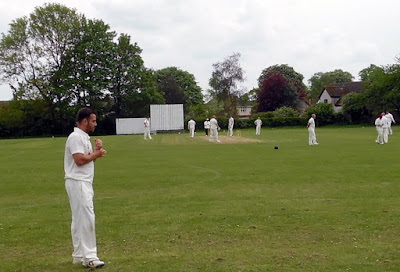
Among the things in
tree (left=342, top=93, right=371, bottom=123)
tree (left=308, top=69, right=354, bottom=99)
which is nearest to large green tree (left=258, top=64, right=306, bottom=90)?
tree (left=308, top=69, right=354, bottom=99)

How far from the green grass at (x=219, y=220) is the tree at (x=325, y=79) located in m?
124

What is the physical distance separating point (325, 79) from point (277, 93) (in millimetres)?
54528

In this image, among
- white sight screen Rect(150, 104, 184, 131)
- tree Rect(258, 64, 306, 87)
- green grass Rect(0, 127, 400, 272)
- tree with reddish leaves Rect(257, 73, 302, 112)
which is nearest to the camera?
green grass Rect(0, 127, 400, 272)

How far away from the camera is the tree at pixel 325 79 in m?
135

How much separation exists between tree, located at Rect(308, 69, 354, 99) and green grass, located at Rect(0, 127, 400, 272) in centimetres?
12448

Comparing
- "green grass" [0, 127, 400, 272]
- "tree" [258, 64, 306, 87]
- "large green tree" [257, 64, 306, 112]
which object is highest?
"tree" [258, 64, 306, 87]

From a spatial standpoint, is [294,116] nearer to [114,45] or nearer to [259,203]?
[114,45]

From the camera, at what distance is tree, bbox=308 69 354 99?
444ft

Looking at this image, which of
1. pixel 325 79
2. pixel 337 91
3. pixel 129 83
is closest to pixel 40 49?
pixel 129 83

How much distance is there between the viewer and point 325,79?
137 metres

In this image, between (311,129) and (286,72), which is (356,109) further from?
(311,129)

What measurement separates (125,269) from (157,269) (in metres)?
0.42

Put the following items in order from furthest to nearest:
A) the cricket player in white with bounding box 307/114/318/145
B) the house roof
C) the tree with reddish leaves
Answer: the house roof
the tree with reddish leaves
the cricket player in white with bounding box 307/114/318/145

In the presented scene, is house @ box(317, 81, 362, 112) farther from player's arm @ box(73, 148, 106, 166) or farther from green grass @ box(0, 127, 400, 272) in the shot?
player's arm @ box(73, 148, 106, 166)
